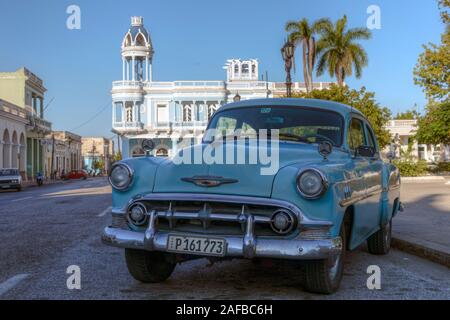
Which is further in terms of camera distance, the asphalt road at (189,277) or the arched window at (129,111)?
the arched window at (129,111)

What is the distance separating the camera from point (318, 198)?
160 inches

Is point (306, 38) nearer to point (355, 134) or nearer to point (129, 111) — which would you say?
point (129, 111)

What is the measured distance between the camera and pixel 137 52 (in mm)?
64250

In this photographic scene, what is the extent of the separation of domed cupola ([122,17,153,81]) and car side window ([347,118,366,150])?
197ft

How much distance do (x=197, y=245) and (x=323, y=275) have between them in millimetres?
978

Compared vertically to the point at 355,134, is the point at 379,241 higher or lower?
lower

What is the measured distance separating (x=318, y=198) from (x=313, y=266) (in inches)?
21.3

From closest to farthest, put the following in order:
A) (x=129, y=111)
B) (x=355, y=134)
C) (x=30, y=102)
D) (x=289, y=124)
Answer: (x=289, y=124)
(x=355, y=134)
(x=30, y=102)
(x=129, y=111)

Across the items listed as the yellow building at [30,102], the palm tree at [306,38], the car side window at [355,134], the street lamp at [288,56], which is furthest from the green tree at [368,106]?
the yellow building at [30,102]

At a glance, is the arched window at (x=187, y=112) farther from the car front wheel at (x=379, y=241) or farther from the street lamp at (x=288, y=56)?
the car front wheel at (x=379, y=241)

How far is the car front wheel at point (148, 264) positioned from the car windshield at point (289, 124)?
4.63 ft

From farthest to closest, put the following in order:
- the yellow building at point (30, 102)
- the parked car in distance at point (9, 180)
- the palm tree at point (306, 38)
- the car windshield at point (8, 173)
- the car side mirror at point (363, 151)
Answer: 1. the yellow building at point (30, 102)
2. the palm tree at point (306, 38)
3. the car windshield at point (8, 173)
4. the parked car in distance at point (9, 180)
5. the car side mirror at point (363, 151)

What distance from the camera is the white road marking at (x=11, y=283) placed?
4633 mm

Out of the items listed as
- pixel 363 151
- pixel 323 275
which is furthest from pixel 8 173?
pixel 323 275
